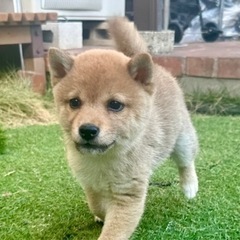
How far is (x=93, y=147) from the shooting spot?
1.60 meters

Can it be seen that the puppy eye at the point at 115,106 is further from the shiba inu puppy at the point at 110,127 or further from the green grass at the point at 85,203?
the green grass at the point at 85,203

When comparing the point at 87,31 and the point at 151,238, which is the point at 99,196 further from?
the point at 87,31

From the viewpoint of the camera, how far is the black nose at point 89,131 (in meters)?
1.54

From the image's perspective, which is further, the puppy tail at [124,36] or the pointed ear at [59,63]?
the puppy tail at [124,36]

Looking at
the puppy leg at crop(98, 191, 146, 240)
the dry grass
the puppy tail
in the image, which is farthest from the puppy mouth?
the dry grass

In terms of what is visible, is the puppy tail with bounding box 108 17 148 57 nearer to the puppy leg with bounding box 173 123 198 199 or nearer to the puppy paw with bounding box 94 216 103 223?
the puppy leg with bounding box 173 123 198 199

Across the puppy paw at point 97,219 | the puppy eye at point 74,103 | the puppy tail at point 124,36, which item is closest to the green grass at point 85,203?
the puppy paw at point 97,219

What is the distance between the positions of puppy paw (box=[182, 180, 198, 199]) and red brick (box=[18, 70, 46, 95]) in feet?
9.21

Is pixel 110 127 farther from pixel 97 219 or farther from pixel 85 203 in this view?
pixel 85 203

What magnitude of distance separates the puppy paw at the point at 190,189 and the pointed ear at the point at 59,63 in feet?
2.83

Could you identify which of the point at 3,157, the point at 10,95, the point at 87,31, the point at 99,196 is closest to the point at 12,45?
the point at 10,95

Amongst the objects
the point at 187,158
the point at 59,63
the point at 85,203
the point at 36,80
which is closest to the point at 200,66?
the point at 36,80

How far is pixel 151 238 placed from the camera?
6.02 feet

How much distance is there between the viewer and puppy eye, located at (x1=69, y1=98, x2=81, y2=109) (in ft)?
5.40
